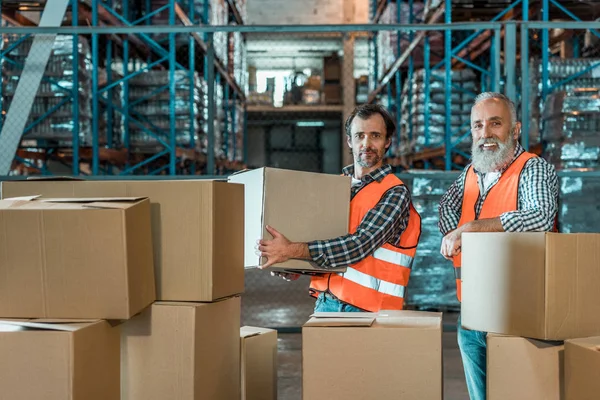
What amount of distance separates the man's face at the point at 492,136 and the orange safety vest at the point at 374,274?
32cm

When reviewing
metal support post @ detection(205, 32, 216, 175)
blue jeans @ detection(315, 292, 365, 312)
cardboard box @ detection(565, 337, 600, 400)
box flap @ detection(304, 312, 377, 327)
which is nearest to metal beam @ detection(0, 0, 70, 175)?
metal support post @ detection(205, 32, 216, 175)

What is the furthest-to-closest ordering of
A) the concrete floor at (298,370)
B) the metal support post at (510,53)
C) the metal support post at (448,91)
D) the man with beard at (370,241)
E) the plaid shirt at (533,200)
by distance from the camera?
the metal support post at (448,91), the metal support post at (510,53), the concrete floor at (298,370), the man with beard at (370,241), the plaid shirt at (533,200)

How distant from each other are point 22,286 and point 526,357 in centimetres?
148

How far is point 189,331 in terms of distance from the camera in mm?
2252

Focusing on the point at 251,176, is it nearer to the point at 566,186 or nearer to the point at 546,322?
the point at 546,322

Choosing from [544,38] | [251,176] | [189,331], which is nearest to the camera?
[189,331]

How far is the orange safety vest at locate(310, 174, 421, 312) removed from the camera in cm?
271

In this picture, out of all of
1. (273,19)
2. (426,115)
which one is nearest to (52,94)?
(426,115)

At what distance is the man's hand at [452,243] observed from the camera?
8.43 feet

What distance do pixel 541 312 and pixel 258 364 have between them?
1.16m

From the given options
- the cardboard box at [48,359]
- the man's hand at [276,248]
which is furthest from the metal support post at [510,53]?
the cardboard box at [48,359]

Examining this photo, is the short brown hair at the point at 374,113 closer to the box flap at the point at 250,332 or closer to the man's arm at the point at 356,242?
the man's arm at the point at 356,242

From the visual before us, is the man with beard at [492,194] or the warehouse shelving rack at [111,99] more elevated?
the warehouse shelving rack at [111,99]

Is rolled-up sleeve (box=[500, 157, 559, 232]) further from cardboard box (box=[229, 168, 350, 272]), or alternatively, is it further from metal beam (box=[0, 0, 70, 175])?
metal beam (box=[0, 0, 70, 175])
